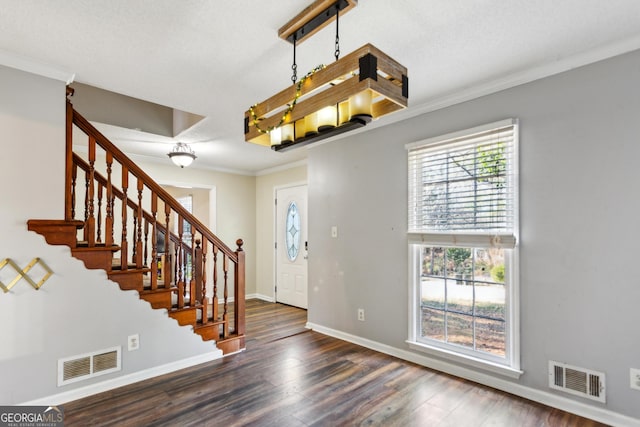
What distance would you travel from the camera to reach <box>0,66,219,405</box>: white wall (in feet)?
7.38

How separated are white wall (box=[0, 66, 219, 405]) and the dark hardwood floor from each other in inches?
15.5

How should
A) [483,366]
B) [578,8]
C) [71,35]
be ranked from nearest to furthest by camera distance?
[578,8] → [71,35] → [483,366]

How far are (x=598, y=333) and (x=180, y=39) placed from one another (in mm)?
3280

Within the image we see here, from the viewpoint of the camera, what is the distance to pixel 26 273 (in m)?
2.29

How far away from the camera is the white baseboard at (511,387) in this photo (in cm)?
212

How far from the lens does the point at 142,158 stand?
5.02 m

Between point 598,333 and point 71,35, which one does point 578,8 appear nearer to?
point 598,333

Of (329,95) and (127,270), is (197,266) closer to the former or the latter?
(127,270)

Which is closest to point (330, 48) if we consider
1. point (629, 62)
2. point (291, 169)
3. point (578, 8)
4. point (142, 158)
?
point (578, 8)

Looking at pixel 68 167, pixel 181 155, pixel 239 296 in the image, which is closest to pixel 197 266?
pixel 239 296

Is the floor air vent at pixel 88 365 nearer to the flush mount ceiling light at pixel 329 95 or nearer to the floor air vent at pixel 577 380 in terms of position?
the flush mount ceiling light at pixel 329 95

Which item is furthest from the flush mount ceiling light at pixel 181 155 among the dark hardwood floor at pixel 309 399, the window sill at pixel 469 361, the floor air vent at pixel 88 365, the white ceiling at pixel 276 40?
the window sill at pixel 469 361

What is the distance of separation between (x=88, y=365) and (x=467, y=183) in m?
3.33

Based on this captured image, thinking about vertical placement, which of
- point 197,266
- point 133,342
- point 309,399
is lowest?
point 309,399
